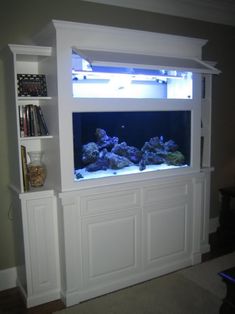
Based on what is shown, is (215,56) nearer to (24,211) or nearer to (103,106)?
(103,106)

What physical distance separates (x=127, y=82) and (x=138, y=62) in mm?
248

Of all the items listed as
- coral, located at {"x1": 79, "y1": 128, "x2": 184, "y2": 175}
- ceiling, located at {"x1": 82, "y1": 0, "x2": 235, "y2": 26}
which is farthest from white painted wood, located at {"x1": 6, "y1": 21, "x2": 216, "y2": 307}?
ceiling, located at {"x1": 82, "y1": 0, "x2": 235, "y2": 26}

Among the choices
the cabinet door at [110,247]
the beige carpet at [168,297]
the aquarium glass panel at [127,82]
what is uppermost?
the aquarium glass panel at [127,82]

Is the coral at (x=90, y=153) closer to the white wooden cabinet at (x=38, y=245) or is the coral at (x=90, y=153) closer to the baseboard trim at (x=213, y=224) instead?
the white wooden cabinet at (x=38, y=245)

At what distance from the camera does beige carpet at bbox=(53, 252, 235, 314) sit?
2570mm

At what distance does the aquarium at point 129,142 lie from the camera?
267 cm

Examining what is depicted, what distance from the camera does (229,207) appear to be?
3.99 meters

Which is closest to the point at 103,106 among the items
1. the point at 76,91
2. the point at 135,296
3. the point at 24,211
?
the point at 76,91

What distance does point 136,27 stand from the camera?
11.0 ft

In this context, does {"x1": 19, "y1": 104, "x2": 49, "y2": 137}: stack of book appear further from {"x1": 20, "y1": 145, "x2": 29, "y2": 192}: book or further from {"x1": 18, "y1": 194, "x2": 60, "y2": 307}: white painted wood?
{"x1": 18, "y1": 194, "x2": 60, "y2": 307}: white painted wood

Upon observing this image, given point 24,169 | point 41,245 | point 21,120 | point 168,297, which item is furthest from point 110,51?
point 168,297

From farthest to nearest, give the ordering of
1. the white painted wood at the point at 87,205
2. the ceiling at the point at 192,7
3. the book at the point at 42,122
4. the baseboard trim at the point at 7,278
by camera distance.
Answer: the ceiling at the point at 192,7, the baseboard trim at the point at 7,278, the book at the point at 42,122, the white painted wood at the point at 87,205

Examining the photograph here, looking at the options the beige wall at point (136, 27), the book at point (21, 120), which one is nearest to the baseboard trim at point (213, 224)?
the beige wall at point (136, 27)

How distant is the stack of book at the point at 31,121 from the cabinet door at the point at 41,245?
55cm
